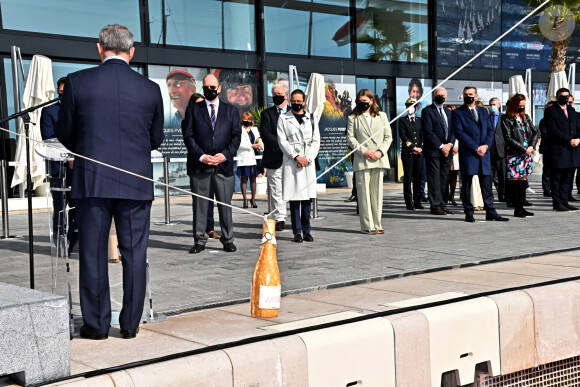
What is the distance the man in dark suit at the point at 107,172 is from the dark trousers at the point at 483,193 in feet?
23.6

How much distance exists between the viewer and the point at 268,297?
15.8 feet

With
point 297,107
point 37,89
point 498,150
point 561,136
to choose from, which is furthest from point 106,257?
point 498,150

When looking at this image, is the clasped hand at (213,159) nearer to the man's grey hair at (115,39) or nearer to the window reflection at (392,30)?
the man's grey hair at (115,39)

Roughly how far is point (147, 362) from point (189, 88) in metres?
15.1

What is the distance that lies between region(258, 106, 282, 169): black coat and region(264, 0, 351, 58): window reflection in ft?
32.5

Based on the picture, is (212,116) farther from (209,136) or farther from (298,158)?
(298,158)

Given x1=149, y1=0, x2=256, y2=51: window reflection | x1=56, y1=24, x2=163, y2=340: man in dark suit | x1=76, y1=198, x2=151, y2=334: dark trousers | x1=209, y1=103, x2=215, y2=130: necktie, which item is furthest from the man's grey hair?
x1=149, y1=0, x2=256, y2=51: window reflection

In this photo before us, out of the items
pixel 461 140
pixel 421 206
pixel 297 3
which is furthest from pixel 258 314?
pixel 297 3

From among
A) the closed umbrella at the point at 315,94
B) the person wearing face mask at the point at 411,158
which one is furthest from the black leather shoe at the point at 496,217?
the closed umbrella at the point at 315,94

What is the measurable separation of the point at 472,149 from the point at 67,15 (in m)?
9.51

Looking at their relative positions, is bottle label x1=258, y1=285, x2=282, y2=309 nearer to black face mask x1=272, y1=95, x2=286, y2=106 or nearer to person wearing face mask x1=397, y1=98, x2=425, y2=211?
black face mask x1=272, y1=95, x2=286, y2=106

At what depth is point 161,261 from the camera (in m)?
7.78

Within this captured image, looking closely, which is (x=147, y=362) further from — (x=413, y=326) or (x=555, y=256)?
(x=555, y=256)

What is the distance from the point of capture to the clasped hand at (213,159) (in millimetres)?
8367
